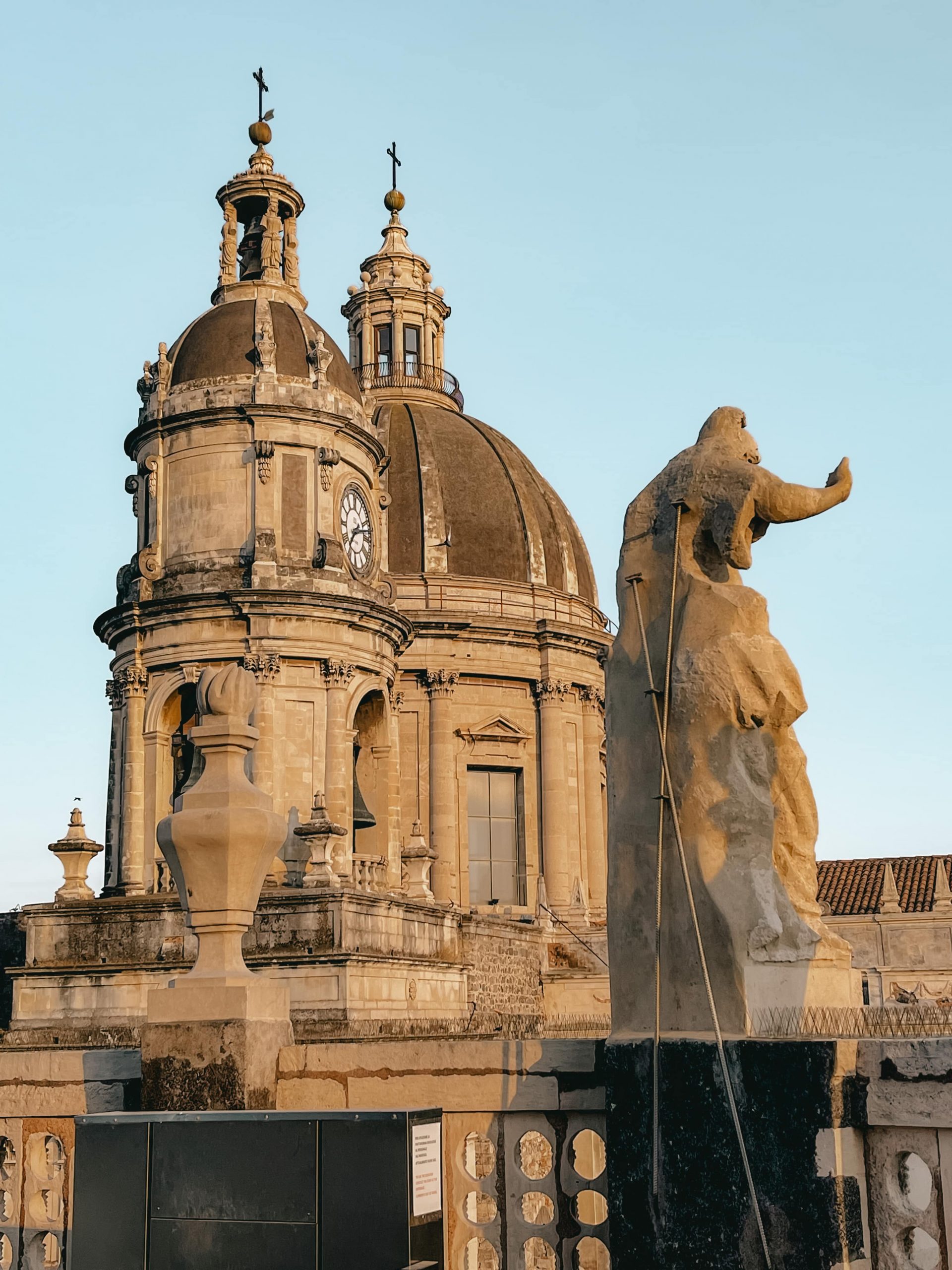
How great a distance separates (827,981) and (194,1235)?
134 inches

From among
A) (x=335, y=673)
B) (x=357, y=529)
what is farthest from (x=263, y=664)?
(x=357, y=529)

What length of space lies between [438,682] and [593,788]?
5.68 m

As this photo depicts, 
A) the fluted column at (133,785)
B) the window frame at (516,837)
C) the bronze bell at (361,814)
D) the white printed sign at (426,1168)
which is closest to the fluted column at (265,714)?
the fluted column at (133,785)

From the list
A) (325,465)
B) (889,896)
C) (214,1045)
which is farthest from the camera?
(889,896)

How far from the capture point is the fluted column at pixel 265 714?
2938cm

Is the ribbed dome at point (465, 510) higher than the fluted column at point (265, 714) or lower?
higher

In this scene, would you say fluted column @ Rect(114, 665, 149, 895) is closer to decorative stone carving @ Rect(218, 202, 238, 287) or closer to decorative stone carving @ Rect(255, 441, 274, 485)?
decorative stone carving @ Rect(255, 441, 274, 485)

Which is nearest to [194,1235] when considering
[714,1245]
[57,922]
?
[714,1245]

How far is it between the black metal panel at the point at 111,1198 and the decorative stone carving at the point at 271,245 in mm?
28832

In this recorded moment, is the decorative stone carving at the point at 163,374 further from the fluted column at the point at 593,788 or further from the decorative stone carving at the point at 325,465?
the fluted column at the point at 593,788

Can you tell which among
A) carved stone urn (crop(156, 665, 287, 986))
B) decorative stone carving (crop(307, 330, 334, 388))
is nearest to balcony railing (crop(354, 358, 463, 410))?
decorative stone carving (crop(307, 330, 334, 388))

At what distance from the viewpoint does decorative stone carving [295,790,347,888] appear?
27.2 metres

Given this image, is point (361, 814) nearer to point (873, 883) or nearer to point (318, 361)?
point (318, 361)

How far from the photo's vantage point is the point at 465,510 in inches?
1774
